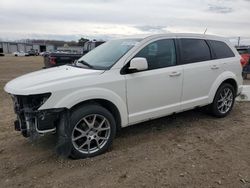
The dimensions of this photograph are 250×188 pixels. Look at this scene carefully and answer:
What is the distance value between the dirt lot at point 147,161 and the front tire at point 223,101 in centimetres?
48

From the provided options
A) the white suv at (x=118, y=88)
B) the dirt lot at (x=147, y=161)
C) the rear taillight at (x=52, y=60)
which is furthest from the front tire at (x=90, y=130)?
the rear taillight at (x=52, y=60)

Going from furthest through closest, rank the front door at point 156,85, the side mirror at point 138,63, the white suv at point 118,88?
the front door at point 156,85 → the side mirror at point 138,63 → the white suv at point 118,88

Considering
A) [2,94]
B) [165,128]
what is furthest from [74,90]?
[2,94]

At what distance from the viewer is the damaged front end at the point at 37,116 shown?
4035 millimetres

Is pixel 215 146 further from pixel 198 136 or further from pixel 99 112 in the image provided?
pixel 99 112

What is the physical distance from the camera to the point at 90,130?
4.43 meters

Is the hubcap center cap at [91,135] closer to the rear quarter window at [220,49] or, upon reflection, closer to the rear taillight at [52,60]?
the rear quarter window at [220,49]

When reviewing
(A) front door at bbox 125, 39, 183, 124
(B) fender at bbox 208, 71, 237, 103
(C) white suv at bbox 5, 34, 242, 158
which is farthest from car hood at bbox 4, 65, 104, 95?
(B) fender at bbox 208, 71, 237, 103

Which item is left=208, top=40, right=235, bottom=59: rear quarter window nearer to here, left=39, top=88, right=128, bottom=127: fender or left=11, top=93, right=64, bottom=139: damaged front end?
left=39, top=88, right=128, bottom=127: fender

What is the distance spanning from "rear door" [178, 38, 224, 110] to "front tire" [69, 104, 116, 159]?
170cm

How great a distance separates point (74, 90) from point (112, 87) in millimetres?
622

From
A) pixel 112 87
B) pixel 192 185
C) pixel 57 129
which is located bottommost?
pixel 192 185

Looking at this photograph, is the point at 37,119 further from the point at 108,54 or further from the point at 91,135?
the point at 108,54

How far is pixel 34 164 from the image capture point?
4.26m
